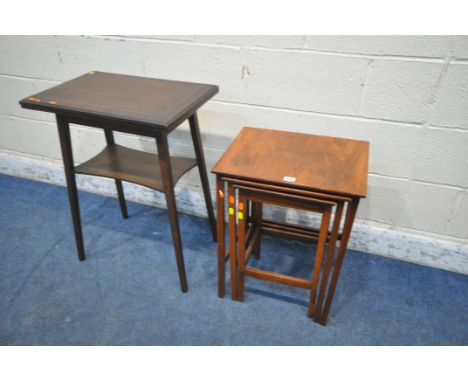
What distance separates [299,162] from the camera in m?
1.38

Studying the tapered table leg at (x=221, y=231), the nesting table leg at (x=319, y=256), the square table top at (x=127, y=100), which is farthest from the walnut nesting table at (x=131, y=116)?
the nesting table leg at (x=319, y=256)

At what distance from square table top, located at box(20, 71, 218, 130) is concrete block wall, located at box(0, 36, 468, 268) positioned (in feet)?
0.86

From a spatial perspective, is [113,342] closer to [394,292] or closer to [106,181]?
[106,181]

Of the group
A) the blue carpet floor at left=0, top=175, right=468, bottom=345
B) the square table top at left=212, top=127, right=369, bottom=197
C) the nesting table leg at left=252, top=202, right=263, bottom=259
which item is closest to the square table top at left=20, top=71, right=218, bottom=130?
the square table top at left=212, top=127, right=369, bottom=197

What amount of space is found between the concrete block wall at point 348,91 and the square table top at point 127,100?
26 cm

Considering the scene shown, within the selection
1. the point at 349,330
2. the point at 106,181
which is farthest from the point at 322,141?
the point at 106,181

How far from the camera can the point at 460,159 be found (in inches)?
65.4

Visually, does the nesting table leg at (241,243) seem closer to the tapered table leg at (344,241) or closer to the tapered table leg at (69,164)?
the tapered table leg at (344,241)

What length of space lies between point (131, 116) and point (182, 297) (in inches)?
35.6

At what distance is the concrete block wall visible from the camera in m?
1.55

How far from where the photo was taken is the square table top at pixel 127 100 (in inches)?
53.2

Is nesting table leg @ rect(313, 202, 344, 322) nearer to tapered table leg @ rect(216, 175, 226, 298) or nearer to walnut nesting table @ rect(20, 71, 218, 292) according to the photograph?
tapered table leg @ rect(216, 175, 226, 298)

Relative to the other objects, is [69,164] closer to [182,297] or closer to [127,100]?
[127,100]
